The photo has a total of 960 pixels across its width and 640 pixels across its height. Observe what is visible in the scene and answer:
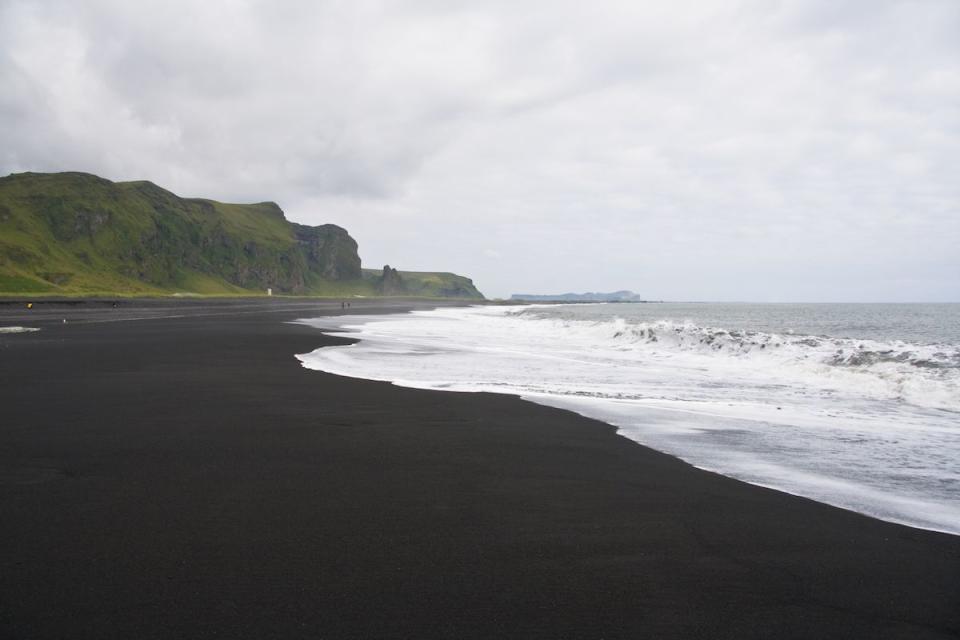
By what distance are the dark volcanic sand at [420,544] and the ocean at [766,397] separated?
91cm

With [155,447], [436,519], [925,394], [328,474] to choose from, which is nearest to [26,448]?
[155,447]

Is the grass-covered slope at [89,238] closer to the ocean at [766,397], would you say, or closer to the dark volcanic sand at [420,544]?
the ocean at [766,397]

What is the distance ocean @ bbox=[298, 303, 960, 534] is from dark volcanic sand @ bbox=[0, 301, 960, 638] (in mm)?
909

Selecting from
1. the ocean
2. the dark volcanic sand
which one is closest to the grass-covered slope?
the ocean

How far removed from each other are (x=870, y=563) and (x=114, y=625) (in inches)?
201

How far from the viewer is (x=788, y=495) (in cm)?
577

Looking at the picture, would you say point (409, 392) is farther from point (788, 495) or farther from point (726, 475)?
point (788, 495)

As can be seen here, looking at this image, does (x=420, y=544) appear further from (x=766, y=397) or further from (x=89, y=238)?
(x=89, y=238)

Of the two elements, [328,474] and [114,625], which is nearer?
[114,625]

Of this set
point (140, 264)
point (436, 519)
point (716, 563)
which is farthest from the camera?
point (140, 264)

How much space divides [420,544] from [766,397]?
1060 cm

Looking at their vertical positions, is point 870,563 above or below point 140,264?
below

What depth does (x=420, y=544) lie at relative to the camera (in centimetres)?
430

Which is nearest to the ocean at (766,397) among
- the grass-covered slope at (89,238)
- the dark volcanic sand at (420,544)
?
the dark volcanic sand at (420,544)
